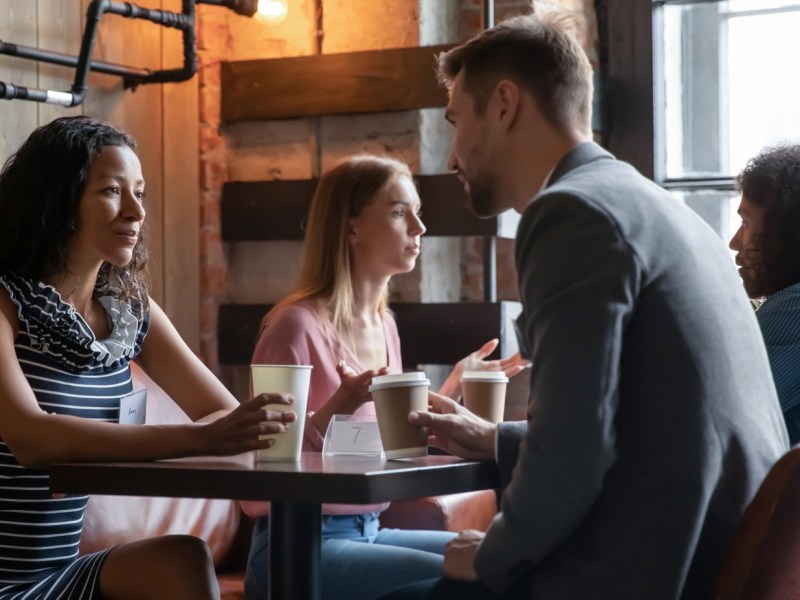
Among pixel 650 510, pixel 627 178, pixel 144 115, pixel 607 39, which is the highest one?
pixel 607 39

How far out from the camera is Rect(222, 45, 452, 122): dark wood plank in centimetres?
329

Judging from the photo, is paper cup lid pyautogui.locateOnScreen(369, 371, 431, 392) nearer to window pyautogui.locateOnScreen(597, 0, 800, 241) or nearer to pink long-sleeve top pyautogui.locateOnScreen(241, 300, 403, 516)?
pink long-sleeve top pyautogui.locateOnScreen(241, 300, 403, 516)

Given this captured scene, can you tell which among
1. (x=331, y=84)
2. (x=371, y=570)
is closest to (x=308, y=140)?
(x=331, y=84)

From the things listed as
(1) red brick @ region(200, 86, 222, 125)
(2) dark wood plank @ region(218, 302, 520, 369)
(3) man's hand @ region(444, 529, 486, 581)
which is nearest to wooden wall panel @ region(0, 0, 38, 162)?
(1) red brick @ region(200, 86, 222, 125)

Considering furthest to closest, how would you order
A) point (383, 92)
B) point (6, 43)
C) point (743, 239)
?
point (383, 92) < point (6, 43) < point (743, 239)

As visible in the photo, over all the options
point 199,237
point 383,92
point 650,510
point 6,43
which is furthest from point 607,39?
point 650,510

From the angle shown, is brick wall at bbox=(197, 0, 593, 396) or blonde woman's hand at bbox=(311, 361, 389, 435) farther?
brick wall at bbox=(197, 0, 593, 396)

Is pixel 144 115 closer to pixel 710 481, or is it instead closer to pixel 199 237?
pixel 199 237

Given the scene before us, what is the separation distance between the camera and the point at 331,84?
3414mm

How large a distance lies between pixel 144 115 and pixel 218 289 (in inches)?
21.4

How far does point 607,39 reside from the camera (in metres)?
3.64

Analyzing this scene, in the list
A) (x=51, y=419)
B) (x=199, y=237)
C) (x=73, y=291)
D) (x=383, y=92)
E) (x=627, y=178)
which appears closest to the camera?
(x=627, y=178)

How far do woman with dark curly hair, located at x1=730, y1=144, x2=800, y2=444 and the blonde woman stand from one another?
63cm

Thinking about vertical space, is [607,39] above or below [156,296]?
above
